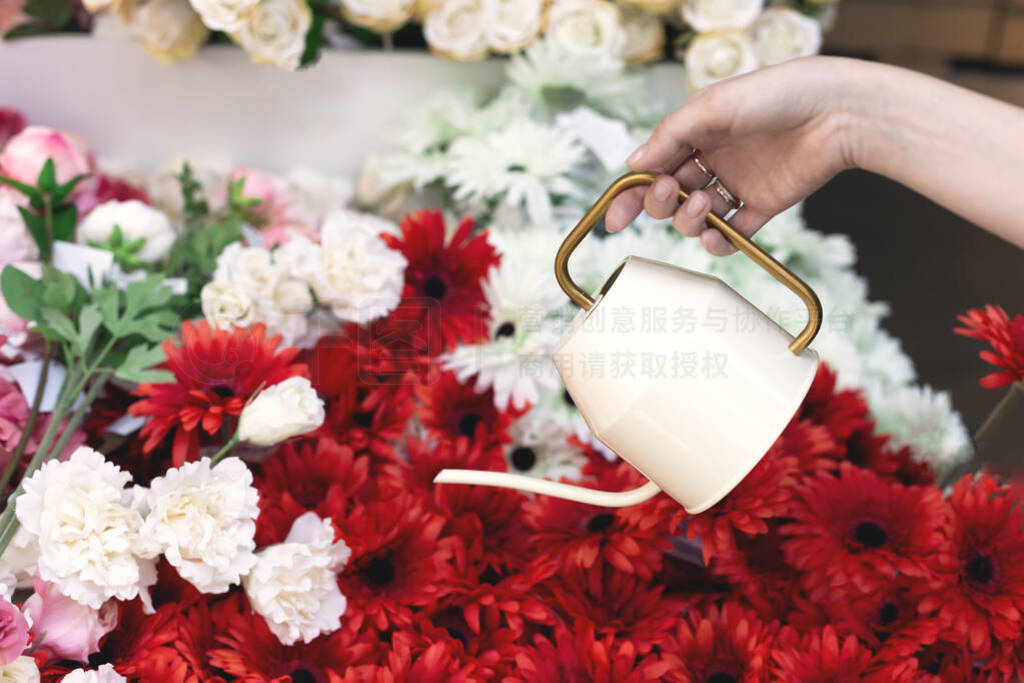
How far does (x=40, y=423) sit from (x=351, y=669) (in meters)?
0.32

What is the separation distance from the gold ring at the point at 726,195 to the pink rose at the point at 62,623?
0.52 meters

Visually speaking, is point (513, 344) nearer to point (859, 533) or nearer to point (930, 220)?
point (859, 533)

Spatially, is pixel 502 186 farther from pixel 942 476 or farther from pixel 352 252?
pixel 942 476

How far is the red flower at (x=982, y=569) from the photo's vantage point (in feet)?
1.57

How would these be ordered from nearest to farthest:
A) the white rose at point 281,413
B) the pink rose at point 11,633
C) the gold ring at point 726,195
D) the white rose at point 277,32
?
the pink rose at point 11,633
the white rose at point 281,413
the gold ring at point 726,195
the white rose at point 277,32

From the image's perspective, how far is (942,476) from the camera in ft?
2.19

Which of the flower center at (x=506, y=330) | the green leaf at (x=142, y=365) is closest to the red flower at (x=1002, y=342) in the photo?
the flower center at (x=506, y=330)

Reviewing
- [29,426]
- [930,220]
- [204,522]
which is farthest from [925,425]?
[930,220]

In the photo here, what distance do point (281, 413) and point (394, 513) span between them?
0.10 m

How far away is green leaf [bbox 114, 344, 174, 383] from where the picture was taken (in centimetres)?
54

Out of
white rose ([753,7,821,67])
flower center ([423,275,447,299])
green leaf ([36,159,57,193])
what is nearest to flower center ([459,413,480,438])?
flower center ([423,275,447,299])

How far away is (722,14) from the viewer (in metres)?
0.95

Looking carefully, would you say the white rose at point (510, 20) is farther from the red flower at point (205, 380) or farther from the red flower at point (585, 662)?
the red flower at point (585, 662)

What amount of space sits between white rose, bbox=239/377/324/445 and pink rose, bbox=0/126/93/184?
42 cm
